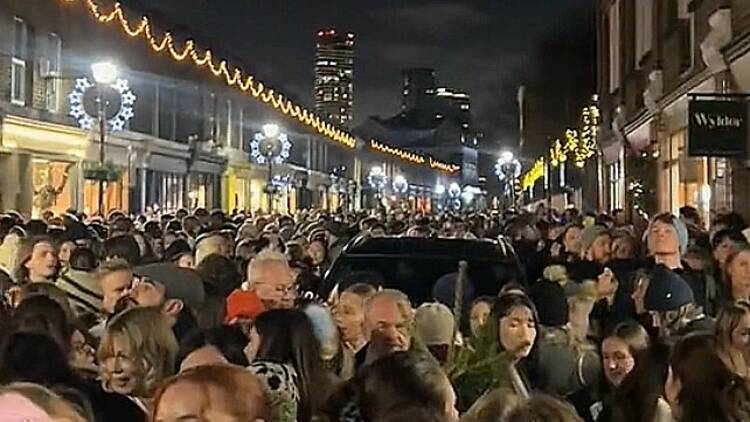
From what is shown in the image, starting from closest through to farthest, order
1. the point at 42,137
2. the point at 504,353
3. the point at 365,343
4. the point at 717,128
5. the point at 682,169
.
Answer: the point at 504,353 → the point at 365,343 → the point at 717,128 → the point at 682,169 → the point at 42,137

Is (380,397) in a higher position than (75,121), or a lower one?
lower

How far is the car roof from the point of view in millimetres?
13414

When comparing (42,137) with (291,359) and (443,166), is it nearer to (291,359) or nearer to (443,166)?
(291,359)

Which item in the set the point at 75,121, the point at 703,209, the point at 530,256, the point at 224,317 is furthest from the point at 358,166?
the point at 224,317

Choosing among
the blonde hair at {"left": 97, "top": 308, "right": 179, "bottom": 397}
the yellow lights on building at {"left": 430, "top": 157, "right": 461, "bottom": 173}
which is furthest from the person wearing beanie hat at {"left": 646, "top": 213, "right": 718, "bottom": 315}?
the yellow lights on building at {"left": 430, "top": 157, "right": 461, "bottom": 173}

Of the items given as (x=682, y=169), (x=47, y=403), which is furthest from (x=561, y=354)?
(x=682, y=169)

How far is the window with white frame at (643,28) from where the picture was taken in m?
33.7

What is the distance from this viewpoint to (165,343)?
6.64m

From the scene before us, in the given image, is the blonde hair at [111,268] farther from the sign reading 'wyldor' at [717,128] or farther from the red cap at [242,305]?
the sign reading 'wyldor' at [717,128]

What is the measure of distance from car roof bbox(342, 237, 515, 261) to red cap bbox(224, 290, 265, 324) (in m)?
3.81

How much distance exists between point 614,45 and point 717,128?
25.4 meters

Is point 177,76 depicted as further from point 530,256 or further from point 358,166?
point 358,166

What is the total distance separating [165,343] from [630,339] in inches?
106

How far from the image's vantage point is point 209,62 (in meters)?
57.2
